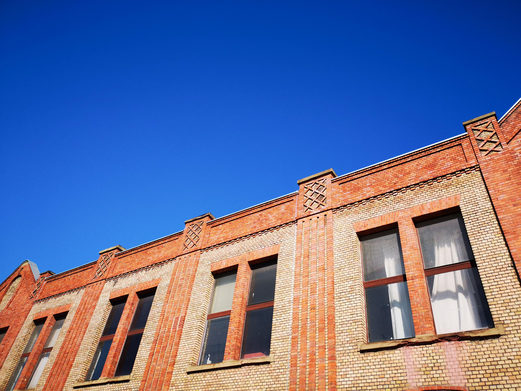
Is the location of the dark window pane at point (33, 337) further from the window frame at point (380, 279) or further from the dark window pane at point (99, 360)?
the window frame at point (380, 279)

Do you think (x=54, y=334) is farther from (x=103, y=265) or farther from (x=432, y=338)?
(x=432, y=338)

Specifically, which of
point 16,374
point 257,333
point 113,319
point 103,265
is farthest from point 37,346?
point 257,333

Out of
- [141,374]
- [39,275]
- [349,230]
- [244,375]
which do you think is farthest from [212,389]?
[39,275]

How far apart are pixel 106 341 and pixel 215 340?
15.8 feet

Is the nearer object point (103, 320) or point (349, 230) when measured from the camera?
point (349, 230)

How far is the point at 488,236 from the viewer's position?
8.27 m

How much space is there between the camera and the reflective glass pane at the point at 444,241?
28.8 feet

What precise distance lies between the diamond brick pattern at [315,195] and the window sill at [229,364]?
4414 millimetres

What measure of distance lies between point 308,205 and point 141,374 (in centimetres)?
703

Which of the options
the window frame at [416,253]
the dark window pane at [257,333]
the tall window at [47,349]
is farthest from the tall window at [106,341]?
the window frame at [416,253]

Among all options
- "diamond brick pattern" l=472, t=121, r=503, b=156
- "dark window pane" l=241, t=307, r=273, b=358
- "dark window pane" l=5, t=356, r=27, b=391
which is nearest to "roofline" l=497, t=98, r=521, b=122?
"diamond brick pattern" l=472, t=121, r=503, b=156

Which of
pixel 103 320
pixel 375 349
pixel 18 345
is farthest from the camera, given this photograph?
pixel 18 345

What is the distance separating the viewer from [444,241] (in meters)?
9.16

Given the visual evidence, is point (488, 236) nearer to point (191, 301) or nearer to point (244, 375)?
point (244, 375)
